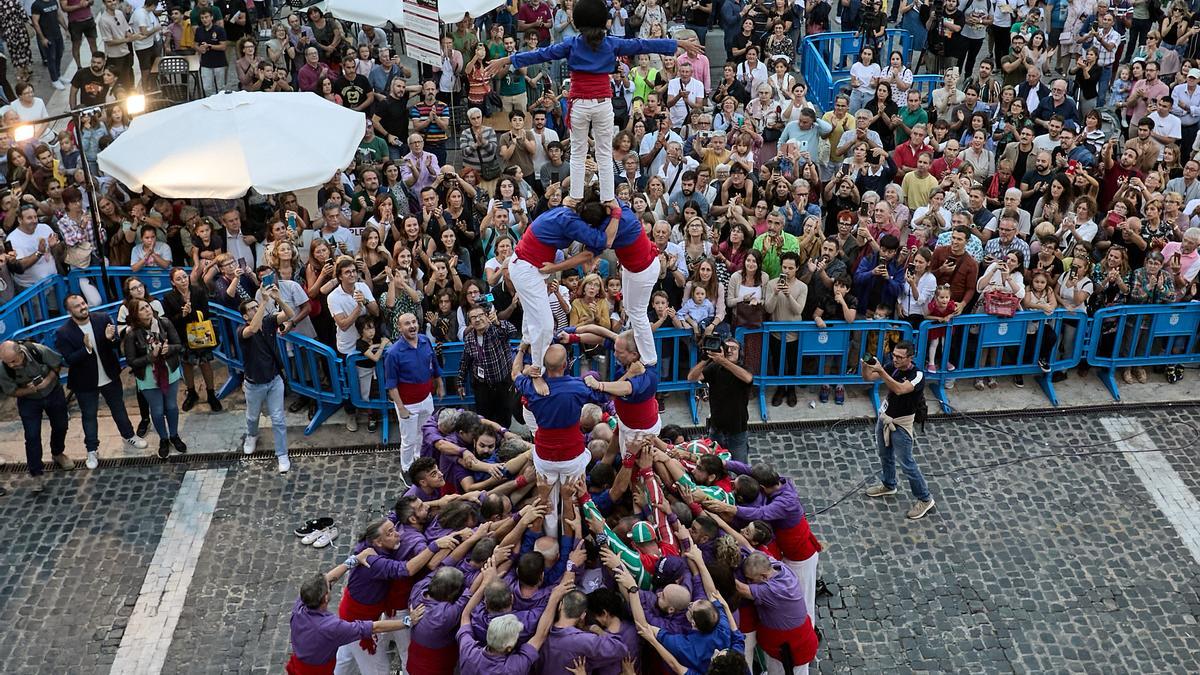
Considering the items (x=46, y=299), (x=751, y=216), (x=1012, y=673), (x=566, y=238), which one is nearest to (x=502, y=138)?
(x=751, y=216)

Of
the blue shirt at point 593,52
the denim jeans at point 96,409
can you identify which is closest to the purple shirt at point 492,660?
the blue shirt at point 593,52

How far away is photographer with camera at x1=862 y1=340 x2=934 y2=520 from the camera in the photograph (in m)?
10.6

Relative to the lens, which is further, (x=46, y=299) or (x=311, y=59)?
(x=311, y=59)

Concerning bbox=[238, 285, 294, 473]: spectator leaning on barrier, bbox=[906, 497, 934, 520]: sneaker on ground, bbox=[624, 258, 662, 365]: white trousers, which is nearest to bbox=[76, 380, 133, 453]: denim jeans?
bbox=[238, 285, 294, 473]: spectator leaning on barrier

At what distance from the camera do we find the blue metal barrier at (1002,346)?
12.8 m

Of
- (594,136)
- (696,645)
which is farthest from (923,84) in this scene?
(696,645)

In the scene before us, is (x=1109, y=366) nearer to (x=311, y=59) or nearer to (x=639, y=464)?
(x=639, y=464)

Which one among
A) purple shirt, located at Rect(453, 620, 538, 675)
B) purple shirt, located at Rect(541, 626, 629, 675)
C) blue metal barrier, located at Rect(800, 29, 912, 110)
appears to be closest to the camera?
purple shirt, located at Rect(453, 620, 538, 675)

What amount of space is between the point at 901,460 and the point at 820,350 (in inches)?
81.2

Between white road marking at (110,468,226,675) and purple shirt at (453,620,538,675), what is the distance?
3305mm

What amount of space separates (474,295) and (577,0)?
4.69 m

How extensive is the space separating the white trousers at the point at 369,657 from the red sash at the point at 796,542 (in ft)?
9.73

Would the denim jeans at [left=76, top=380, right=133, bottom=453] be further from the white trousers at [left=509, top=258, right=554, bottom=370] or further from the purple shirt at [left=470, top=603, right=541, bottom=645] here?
the purple shirt at [left=470, top=603, right=541, bottom=645]

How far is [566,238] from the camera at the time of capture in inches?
328
